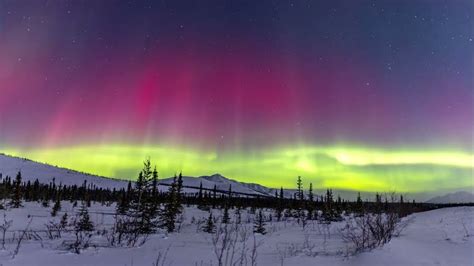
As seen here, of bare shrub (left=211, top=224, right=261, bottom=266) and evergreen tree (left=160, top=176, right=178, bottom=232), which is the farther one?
evergreen tree (left=160, top=176, right=178, bottom=232)

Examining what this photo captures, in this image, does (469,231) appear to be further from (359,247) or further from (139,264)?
(139,264)

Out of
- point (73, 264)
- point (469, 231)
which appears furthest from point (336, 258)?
point (469, 231)

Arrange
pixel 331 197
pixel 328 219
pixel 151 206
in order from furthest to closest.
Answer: pixel 331 197
pixel 328 219
pixel 151 206

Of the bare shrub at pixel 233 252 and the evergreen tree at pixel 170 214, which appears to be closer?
the bare shrub at pixel 233 252

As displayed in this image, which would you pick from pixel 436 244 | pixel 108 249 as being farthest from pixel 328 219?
pixel 108 249

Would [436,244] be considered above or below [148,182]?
below

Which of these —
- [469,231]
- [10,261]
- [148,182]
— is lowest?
[10,261]

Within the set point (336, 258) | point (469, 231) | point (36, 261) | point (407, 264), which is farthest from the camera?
point (469, 231)

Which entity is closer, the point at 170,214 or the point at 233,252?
the point at 233,252

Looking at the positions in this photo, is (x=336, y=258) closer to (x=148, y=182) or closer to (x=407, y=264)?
(x=407, y=264)

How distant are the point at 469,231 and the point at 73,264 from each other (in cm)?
1222

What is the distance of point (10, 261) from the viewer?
319 inches

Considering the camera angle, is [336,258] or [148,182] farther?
[148,182]

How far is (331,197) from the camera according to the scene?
50969 millimetres
